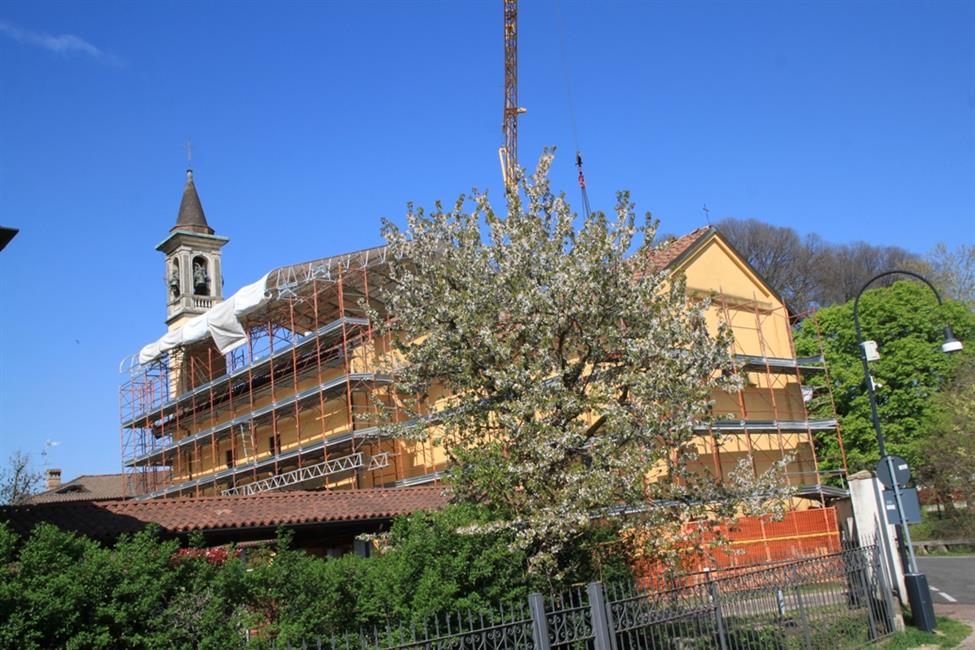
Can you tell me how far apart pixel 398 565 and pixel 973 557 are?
25.5 m

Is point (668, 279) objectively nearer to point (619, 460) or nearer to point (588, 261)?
point (588, 261)

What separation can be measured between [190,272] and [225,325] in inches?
598

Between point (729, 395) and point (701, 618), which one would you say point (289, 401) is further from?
point (701, 618)

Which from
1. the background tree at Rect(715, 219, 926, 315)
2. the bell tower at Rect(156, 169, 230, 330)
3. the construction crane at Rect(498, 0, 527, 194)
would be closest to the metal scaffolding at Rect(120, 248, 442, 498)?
the bell tower at Rect(156, 169, 230, 330)

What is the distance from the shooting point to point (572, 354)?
12617 mm

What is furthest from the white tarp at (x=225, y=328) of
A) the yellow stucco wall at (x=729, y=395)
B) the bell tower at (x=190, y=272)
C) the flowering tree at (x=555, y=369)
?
the flowering tree at (x=555, y=369)

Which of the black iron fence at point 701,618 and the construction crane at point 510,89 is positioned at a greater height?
the construction crane at point 510,89

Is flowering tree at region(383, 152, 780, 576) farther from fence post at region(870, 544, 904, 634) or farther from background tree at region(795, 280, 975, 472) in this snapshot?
background tree at region(795, 280, 975, 472)

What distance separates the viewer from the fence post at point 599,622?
317 inches

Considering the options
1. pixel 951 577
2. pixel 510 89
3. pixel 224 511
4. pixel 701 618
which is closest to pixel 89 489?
pixel 510 89

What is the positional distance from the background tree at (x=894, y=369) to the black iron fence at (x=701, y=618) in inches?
979

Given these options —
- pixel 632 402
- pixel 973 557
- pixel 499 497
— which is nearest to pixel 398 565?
pixel 499 497

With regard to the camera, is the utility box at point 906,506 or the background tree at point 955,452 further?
Result: the background tree at point 955,452

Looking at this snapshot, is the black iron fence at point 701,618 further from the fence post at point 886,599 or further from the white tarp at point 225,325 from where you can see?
the white tarp at point 225,325
